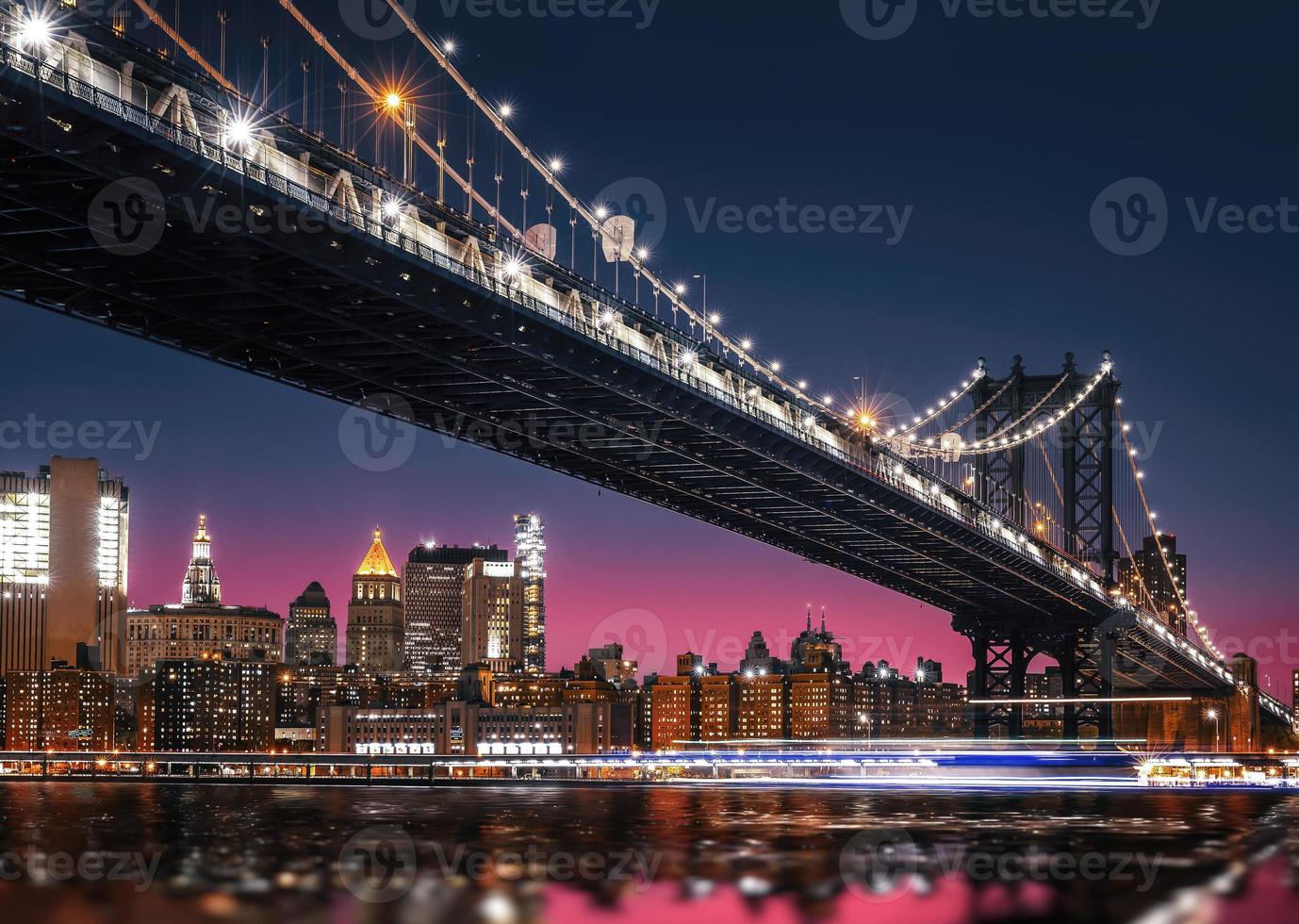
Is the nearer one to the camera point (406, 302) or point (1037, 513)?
point (406, 302)

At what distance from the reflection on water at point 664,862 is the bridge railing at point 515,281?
14.6m

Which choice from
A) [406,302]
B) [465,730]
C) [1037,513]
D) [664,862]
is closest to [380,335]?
[406,302]

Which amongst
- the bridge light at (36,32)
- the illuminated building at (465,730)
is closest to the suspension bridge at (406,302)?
the bridge light at (36,32)

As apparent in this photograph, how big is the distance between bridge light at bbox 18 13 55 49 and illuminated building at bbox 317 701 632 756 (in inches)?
5940

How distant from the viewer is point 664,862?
33.1m

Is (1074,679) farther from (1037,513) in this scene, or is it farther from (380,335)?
(380,335)

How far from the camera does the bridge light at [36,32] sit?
31.2m

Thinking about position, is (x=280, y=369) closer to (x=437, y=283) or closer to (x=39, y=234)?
(x=437, y=283)

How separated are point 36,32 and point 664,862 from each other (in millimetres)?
20168

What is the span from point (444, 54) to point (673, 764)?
47.4m

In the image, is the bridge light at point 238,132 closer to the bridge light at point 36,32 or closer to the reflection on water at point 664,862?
the bridge light at point 36,32

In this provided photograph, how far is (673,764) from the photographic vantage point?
88000mm

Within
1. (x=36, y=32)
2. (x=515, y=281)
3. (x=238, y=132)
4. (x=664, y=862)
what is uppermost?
(x=36, y=32)

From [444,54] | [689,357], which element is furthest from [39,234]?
[689,357]
